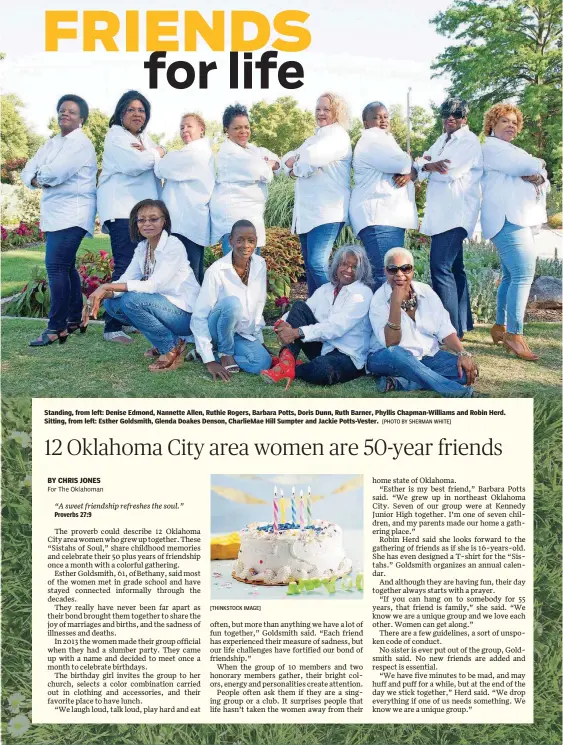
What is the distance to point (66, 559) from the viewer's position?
5.46 m

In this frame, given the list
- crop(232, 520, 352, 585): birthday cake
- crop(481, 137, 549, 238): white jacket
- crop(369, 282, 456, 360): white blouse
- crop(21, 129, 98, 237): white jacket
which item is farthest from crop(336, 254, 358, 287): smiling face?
crop(21, 129, 98, 237): white jacket

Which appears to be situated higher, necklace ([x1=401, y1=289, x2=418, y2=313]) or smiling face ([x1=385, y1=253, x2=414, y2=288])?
smiling face ([x1=385, y1=253, x2=414, y2=288])

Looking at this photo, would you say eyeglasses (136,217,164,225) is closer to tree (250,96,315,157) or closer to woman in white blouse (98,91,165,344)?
woman in white blouse (98,91,165,344)

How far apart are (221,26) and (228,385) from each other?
221 cm

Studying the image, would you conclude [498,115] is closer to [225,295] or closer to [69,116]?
A: [225,295]

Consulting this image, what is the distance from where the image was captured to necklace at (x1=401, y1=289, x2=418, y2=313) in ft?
18.9

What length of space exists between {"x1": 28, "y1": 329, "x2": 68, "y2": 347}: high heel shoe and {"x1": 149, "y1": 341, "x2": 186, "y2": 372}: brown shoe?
2.54 ft

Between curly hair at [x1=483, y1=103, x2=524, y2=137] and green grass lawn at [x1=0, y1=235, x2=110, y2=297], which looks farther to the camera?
green grass lawn at [x1=0, y1=235, x2=110, y2=297]

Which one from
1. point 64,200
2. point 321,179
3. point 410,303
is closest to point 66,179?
point 64,200

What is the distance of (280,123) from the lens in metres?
6.02

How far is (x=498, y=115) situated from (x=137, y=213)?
8.12ft

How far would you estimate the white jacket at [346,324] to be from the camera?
5.88 m

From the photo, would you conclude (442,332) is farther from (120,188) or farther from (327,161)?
(120,188)

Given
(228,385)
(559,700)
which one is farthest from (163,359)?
(559,700)
